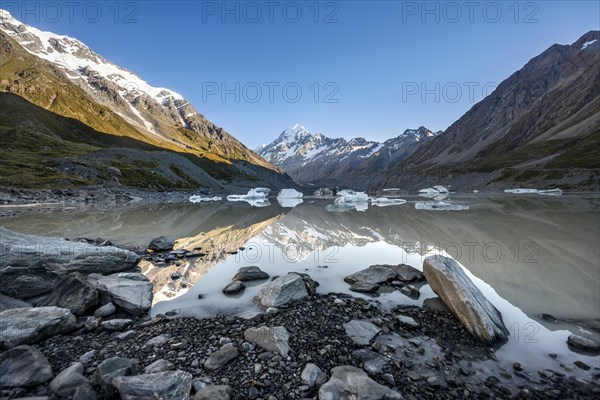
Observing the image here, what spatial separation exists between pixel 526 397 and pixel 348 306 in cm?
442

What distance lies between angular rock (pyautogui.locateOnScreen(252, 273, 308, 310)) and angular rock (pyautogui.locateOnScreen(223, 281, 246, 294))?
1050 millimetres

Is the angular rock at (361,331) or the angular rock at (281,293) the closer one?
the angular rock at (361,331)

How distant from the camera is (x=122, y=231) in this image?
2327 centimetres

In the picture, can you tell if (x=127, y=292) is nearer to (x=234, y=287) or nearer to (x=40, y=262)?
(x=234, y=287)

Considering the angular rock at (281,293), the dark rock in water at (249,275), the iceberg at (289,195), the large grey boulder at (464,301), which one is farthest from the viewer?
the iceberg at (289,195)

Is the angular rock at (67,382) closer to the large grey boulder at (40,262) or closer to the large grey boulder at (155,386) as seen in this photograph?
the large grey boulder at (155,386)

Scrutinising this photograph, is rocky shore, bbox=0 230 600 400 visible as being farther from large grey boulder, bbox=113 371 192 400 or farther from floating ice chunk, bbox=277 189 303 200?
floating ice chunk, bbox=277 189 303 200

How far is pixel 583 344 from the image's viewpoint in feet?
21.2

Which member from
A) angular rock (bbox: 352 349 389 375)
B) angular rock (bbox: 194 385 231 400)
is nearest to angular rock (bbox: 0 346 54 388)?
angular rock (bbox: 194 385 231 400)

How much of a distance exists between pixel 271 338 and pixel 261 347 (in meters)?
0.27

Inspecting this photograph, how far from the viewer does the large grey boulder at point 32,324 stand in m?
5.98

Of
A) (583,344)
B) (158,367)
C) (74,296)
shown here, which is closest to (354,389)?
(158,367)

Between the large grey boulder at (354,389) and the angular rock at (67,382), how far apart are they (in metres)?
4.10

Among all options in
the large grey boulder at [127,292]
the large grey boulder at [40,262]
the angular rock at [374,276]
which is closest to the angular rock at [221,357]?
the large grey boulder at [127,292]
